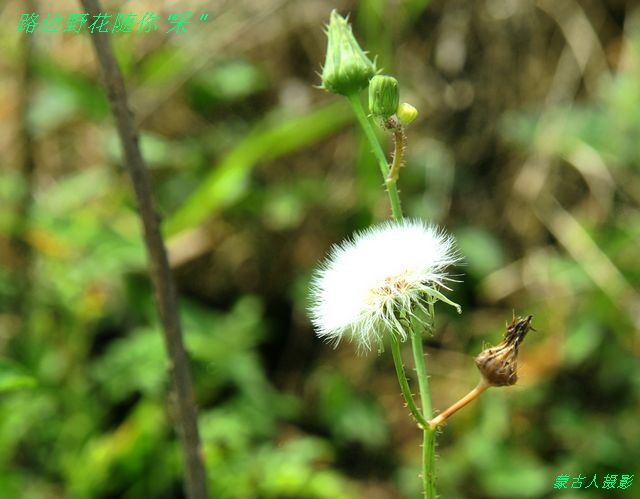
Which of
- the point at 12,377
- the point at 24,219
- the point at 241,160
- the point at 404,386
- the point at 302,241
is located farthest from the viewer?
the point at 302,241

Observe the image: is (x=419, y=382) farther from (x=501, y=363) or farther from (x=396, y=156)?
(x=396, y=156)

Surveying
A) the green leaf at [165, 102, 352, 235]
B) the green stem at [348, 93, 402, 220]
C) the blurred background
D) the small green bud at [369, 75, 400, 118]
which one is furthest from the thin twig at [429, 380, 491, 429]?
the green leaf at [165, 102, 352, 235]

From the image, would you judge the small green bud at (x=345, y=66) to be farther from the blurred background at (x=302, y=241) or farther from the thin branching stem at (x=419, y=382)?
the blurred background at (x=302, y=241)

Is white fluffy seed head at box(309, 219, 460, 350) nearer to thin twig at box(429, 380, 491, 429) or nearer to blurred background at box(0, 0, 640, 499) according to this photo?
thin twig at box(429, 380, 491, 429)

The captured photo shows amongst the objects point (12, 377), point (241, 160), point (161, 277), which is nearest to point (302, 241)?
point (241, 160)

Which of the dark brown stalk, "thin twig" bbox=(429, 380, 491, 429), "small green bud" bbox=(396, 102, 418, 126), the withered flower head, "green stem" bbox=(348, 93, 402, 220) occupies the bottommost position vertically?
"thin twig" bbox=(429, 380, 491, 429)
